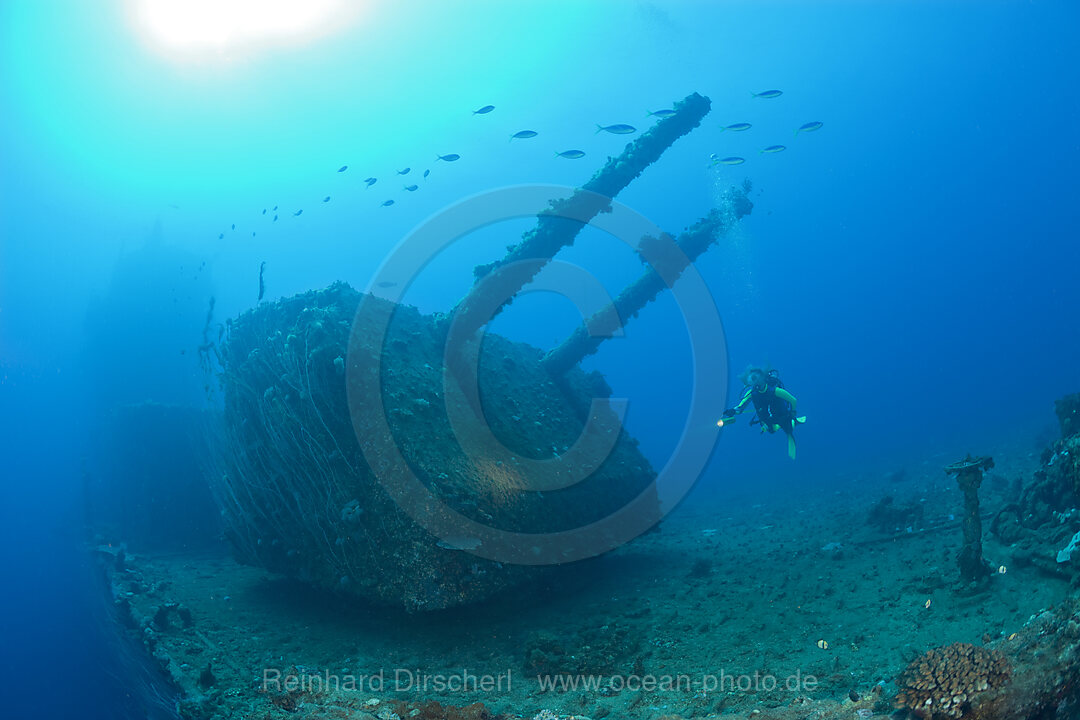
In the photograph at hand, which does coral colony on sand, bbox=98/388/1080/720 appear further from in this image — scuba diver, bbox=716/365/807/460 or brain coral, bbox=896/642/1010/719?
scuba diver, bbox=716/365/807/460

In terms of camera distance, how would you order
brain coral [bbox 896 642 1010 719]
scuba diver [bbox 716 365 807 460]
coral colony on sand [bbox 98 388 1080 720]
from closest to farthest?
1. brain coral [bbox 896 642 1010 719]
2. coral colony on sand [bbox 98 388 1080 720]
3. scuba diver [bbox 716 365 807 460]

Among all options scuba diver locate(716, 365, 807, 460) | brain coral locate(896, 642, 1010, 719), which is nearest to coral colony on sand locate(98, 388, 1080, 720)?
brain coral locate(896, 642, 1010, 719)

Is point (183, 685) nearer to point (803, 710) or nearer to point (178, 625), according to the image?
point (178, 625)

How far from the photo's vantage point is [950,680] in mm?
2898

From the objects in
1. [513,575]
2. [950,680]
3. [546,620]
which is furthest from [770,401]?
[950,680]

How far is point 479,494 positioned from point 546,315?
110053mm

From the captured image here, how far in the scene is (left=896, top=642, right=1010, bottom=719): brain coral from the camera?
2.79 meters

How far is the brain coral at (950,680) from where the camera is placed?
2.79 meters

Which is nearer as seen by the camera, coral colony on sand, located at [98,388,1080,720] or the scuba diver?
coral colony on sand, located at [98,388,1080,720]

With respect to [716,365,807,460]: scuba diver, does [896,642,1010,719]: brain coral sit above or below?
below

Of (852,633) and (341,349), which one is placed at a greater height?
(341,349)

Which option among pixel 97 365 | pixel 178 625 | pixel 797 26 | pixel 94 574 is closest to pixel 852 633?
pixel 178 625

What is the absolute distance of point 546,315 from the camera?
116 metres

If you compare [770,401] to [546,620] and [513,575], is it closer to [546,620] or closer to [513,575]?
[546,620]
